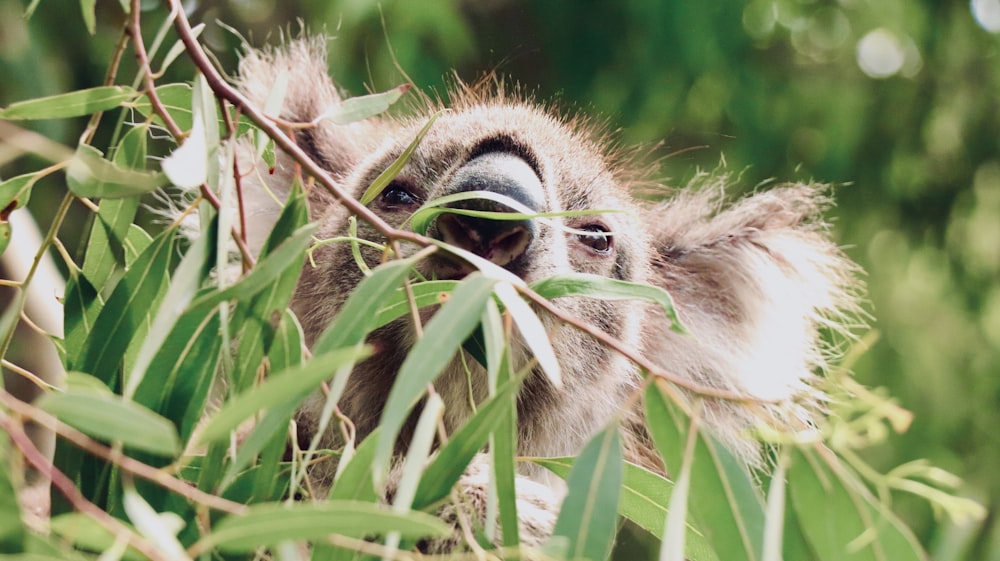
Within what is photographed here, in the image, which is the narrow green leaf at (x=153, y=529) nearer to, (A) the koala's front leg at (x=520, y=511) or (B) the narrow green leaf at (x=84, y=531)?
(B) the narrow green leaf at (x=84, y=531)

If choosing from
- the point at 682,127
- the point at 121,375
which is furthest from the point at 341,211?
the point at 682,127

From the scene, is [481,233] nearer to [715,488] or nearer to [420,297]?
[420,297]

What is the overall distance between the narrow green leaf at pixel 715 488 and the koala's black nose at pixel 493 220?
1.68 feet

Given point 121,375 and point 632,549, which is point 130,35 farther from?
point 632,549

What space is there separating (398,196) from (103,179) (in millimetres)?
964

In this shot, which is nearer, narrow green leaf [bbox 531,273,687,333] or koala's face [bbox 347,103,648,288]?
narrow green leaf [bbox 531,273,687,333]

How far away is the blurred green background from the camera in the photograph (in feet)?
10.9

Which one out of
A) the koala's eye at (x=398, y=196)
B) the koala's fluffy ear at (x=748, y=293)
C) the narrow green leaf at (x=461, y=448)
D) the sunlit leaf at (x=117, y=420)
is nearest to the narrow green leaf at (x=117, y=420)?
the sunlit leaf at (x=117, y=420)

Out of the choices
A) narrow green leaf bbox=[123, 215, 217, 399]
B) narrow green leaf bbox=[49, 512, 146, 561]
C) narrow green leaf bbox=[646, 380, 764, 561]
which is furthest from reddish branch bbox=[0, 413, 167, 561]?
narrow green leaf bbox=[646, 380, 764, 561]

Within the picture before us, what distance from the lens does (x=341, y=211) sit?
6.15 feet

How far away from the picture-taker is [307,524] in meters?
0.71

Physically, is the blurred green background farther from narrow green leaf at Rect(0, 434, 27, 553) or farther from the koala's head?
narrow green leaf at Rect(0, 434, 27, 553)

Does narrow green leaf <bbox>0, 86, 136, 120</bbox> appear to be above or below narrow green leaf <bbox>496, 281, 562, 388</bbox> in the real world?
above

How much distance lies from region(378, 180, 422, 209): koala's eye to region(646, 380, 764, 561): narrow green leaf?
36.9 inches
